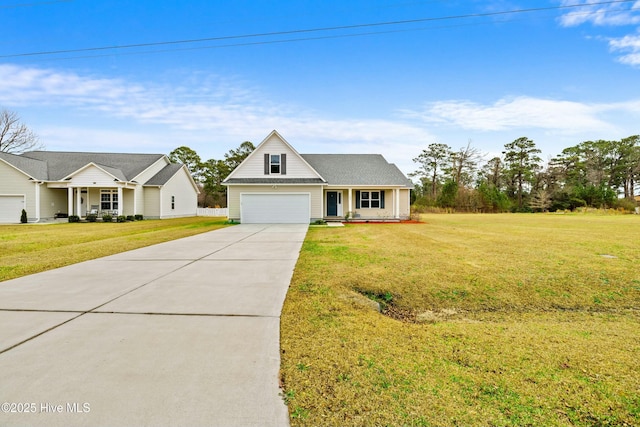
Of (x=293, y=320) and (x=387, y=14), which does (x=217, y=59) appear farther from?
(x=293, y=320)

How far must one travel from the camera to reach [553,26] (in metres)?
14.7

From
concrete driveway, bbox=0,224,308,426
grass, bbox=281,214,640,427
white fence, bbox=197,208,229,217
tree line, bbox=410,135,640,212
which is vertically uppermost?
tree line, bbox=410,135,640,212

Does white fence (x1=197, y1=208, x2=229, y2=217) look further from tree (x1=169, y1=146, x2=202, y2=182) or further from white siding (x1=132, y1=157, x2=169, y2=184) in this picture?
tree (x1=169, y1=146, x2=202, y2=182)

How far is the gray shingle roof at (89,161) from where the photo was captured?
23.4 meters

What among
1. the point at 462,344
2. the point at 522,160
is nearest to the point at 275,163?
the point at 462,344

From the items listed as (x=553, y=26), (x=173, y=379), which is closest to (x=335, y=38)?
(x=553, y=26)

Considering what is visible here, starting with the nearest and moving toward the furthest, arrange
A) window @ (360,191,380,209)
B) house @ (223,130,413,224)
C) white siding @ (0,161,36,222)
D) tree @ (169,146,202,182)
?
1. house @ (223,130,413,224)
2. white siding @ (0,161,36,222)
3. window @ (360,191,380,209)
4. tree @ (169,146,202,182)

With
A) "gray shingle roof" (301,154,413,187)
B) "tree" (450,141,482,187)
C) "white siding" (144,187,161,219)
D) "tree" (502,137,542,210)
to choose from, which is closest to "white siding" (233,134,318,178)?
"gray shingle roof" (301,154,413,187)

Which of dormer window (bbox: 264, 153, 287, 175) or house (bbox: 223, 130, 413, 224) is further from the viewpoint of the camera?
dormer window (bbox: 264, 153, 287, 175)

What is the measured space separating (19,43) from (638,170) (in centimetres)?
6711

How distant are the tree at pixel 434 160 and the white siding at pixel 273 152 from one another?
28.4 metres

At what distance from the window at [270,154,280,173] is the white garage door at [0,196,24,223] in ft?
61.3

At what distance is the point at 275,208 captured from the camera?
1931cm

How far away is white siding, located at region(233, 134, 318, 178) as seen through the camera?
770 inches
